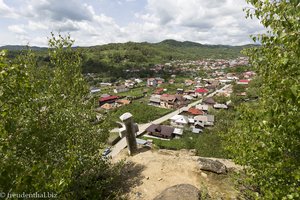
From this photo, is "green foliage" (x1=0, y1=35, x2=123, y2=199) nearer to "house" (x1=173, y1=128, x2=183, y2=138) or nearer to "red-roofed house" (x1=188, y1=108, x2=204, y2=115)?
"house" (x1=173, y1=128, x2=183, y2=138)

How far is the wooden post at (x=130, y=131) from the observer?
13.1 meters

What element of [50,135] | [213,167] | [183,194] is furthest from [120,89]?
[183,194]

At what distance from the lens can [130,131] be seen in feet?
43.8

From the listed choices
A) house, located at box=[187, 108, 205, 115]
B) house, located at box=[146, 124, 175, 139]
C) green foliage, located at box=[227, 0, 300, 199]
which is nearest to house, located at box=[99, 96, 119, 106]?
house, located at box=[187, 108, 205, 115]

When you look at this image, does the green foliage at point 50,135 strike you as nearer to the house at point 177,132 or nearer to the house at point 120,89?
the house at point 177,132

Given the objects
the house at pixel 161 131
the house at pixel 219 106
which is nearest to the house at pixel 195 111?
the house at pixel 219 106

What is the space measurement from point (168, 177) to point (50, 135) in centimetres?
659

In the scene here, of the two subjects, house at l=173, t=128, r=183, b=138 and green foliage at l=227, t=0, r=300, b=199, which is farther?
house at l=173, t=128, r=183, b=138

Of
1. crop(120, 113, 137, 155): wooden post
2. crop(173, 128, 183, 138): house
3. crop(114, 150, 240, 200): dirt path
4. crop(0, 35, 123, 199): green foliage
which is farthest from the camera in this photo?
crop(173, 128, 183, 138): house

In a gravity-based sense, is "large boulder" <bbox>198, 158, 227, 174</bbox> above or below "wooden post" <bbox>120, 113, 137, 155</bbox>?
below

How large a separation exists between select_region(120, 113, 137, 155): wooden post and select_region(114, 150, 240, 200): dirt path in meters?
0.78

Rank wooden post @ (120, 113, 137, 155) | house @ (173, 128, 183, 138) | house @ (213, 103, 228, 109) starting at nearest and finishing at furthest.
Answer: wooden post @ (120, 113, 137, 155)
house @ (173, 128, 183, 138)
house @ (213, 103, 228, 109)

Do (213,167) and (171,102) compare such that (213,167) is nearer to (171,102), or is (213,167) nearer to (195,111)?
(195,111)

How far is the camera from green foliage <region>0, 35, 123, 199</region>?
4020mm
